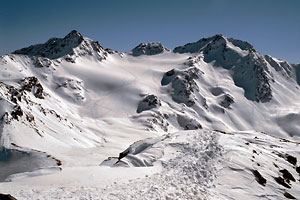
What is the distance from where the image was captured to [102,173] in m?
20.1

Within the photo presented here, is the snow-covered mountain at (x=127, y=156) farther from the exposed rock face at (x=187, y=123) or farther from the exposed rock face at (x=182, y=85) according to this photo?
the exposed rock face at (x=182, y=85)

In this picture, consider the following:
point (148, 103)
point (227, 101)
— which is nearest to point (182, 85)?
point (227, 101)

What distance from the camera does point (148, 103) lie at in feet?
504

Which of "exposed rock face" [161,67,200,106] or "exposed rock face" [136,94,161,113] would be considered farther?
"exposed rock face" [161,67,200,106]

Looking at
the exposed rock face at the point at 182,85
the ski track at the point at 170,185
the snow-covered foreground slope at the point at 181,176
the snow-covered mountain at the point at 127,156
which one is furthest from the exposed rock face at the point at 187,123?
the ski track at the point at 170,185

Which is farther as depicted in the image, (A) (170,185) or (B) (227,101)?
(B) (227,101)

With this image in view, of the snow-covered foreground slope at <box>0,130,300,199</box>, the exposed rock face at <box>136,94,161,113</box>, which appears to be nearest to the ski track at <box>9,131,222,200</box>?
the snow-covered foreground slope at <box>0,130,300,199</box>

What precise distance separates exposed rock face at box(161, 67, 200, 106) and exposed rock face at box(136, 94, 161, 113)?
23.8m

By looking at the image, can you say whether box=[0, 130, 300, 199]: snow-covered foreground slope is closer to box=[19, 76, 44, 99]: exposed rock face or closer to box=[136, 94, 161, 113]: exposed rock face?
box=[19, 76, 44, 99]: exposed rock face

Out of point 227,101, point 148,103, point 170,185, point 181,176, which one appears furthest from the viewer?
point 227,101

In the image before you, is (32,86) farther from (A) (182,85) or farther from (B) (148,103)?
(A) (182,85)

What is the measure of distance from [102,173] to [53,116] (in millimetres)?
61006

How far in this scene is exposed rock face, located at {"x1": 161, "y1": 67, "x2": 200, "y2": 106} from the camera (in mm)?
176125

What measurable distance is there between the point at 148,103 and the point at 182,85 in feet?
129
